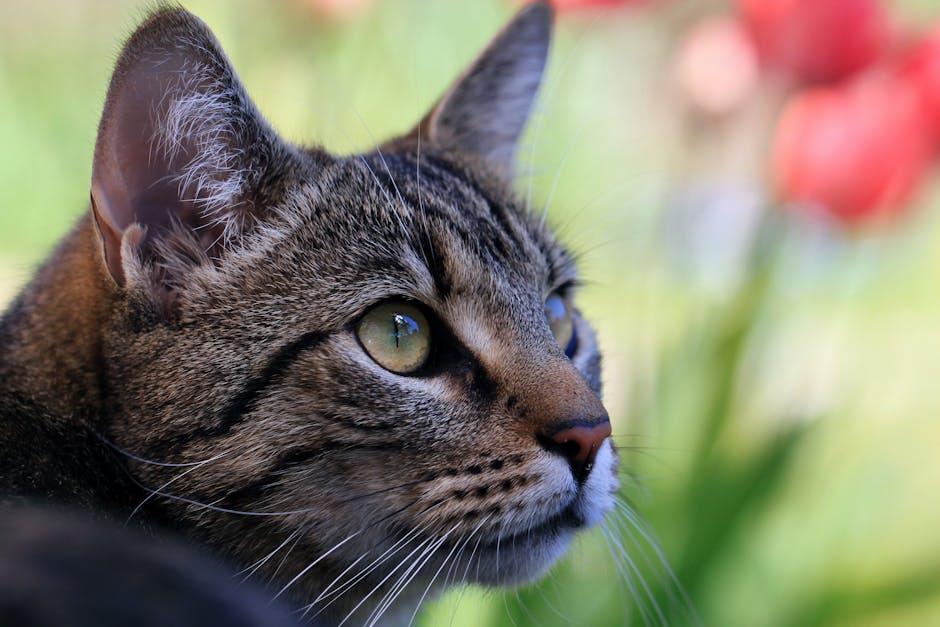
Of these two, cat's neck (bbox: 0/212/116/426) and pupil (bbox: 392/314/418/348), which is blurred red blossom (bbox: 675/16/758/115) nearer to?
pupil (bbox: 392/314/418/348)

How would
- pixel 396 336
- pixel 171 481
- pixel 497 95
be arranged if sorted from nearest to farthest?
pixel 171 481 < pixel 396 336 < pixel 497 95

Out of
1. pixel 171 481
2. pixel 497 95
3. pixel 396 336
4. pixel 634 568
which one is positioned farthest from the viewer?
pixel 497 95

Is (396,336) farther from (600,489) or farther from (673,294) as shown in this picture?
(673,294)

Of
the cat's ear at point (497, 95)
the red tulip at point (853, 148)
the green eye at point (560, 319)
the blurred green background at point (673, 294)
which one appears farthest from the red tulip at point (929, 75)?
the green eye at point (560, 319)

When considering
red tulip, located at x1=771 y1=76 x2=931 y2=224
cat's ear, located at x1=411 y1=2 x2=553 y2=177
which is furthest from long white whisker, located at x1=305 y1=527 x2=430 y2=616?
red tulip, located at x1=771 y1=76 x2=931 y2=224

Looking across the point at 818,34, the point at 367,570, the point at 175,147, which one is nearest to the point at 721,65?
the point at 818,34

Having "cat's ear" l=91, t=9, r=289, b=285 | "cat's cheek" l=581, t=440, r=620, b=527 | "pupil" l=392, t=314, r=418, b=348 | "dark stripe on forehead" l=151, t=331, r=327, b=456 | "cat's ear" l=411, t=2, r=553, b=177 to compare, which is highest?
"cat's ear" l=411, t=2, r=553, b=177

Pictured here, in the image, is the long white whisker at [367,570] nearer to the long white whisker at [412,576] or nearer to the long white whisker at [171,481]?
the long white whisker at [412,576]
